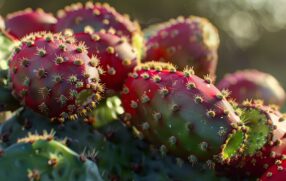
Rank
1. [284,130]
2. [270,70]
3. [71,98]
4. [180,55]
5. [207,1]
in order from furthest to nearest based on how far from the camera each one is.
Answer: [207,1], [270,70], [180,55], [284,130], [71,98]

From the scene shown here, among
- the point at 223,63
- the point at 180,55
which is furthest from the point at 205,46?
the point at 223,63

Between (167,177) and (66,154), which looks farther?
(167,177)

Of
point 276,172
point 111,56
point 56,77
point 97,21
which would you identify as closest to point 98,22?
point 97,21

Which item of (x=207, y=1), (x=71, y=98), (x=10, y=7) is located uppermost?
A: (x=207, y=1)

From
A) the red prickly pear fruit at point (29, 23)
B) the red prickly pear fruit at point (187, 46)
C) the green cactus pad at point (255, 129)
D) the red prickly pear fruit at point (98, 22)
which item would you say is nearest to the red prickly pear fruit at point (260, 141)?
the green cactus pad at point (255, 129)

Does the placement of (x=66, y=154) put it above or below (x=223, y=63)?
below

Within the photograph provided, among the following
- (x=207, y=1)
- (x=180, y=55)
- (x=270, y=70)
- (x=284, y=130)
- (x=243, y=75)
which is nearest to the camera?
(x=284, y=130)

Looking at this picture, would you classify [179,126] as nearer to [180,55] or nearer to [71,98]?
[71,98]

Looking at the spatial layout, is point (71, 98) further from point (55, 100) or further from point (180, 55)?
point (180, 55)
